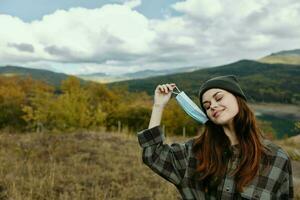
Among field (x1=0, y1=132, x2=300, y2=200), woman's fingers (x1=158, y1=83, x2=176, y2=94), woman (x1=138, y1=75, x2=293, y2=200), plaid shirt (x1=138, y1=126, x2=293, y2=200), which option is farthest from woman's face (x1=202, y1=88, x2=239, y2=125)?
field (x1=0, y1=132, x2=300, y2=200)

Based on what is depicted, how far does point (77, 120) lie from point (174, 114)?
2030cm

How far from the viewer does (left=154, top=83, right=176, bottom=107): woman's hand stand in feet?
8.04

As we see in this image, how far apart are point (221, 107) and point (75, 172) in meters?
5.11

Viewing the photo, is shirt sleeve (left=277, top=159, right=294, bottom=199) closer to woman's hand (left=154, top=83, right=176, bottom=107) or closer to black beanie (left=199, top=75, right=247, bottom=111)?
black beanie (left=199, top=75, right=247, bottom=111)

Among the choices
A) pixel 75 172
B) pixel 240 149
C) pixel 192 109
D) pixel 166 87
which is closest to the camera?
pixel 240 149

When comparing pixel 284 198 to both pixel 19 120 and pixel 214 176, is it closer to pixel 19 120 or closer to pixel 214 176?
pixel 214 176

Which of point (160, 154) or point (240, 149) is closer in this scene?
point (240, 149)

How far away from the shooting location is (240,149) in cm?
222

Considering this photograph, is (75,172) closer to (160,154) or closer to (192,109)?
(160,154)

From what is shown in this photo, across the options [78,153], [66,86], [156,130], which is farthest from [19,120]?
[156,130]

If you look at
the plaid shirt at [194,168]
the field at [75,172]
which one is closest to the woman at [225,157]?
the plaid shirt at [194,168]

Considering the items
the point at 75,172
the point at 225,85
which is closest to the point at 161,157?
the point at 225,85

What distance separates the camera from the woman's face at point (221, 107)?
2.23 m

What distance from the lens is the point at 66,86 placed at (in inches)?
1629
